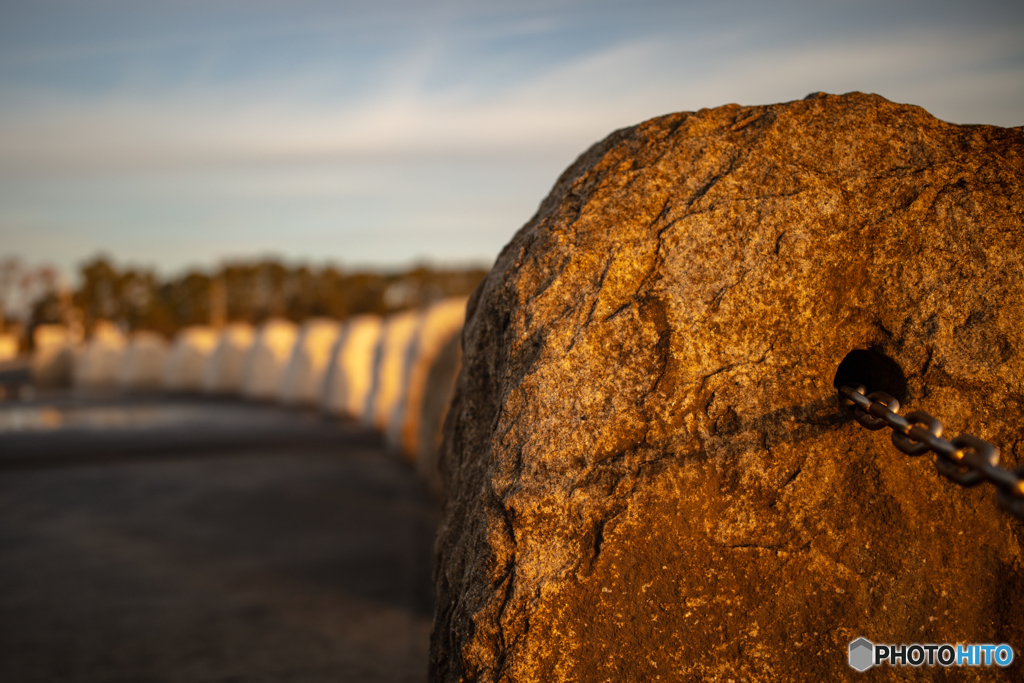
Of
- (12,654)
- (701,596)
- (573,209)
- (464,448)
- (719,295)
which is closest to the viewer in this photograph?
(701,596)

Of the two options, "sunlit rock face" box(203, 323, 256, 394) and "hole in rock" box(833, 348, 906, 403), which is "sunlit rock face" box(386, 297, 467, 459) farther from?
"sunlit rock face" box(203, 323, 256, 394)

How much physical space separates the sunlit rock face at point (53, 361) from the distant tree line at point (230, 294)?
20552mm

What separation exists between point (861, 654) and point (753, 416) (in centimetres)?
46

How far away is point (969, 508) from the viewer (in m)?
1.36

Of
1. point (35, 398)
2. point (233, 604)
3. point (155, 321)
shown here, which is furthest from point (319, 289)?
point (233, 604)

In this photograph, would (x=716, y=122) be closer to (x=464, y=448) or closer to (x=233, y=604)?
(x=464, y=448)

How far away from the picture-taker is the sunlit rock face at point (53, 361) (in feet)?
66.9

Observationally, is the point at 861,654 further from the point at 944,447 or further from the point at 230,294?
the point at 230,294

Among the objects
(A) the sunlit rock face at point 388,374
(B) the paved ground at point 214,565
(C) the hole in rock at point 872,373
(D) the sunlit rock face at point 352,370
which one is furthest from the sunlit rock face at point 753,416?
(D) the sunlit rock face at point 352,370

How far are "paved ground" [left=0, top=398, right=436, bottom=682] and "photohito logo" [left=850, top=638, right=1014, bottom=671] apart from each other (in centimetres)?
202

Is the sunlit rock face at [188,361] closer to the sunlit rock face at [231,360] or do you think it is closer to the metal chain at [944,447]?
the sunlit rock face at [231,360]

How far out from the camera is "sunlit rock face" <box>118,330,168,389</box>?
19016mm

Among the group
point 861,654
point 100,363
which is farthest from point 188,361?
point 861,654

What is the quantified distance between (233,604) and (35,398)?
15.6 meters
